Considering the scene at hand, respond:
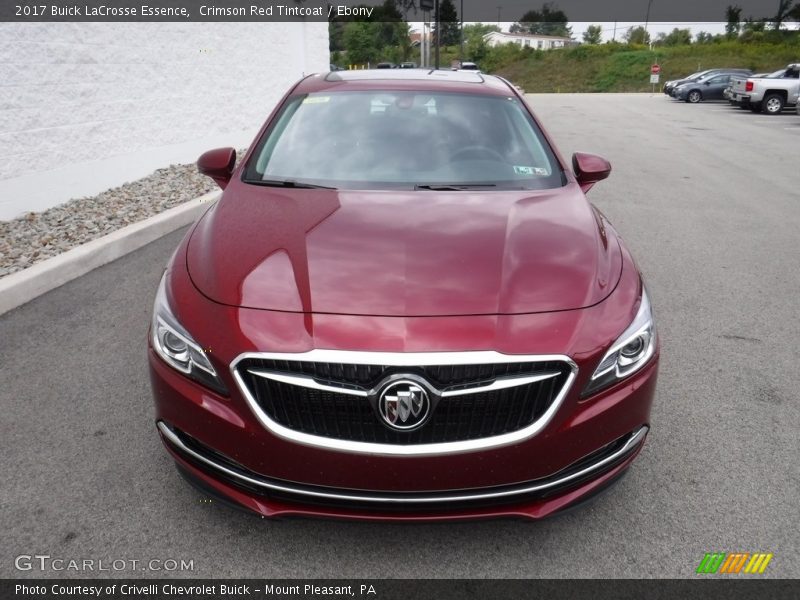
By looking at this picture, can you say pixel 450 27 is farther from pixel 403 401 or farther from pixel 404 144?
pixel 403 401

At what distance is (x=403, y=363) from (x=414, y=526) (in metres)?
0.69

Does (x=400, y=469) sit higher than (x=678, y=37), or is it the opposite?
(x=678, y=37)

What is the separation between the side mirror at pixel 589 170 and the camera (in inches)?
148

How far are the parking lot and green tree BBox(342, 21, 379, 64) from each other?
61.3m

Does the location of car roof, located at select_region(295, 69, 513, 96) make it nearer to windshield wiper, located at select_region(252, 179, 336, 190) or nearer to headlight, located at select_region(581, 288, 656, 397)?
windshield wiper, located at select_region(252, 179, 336, 190)

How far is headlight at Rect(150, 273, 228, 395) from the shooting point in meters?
2.30

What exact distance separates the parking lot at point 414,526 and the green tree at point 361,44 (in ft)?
201

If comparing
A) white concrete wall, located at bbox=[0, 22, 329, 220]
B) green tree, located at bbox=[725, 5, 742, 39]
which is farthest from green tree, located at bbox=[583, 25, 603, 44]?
white concrete wall, located at bbox=[0, 22, 329, 220]

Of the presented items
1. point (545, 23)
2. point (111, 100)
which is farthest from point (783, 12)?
point (111, 100)

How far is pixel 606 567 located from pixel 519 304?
96 centimetres

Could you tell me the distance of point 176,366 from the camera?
2.40 m

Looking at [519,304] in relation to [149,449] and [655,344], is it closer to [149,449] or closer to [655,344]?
[655,344]

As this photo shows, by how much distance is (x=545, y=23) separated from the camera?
324 ft

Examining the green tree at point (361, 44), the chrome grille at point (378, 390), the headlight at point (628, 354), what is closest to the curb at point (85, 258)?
the chrome grille at point (378, 390)
